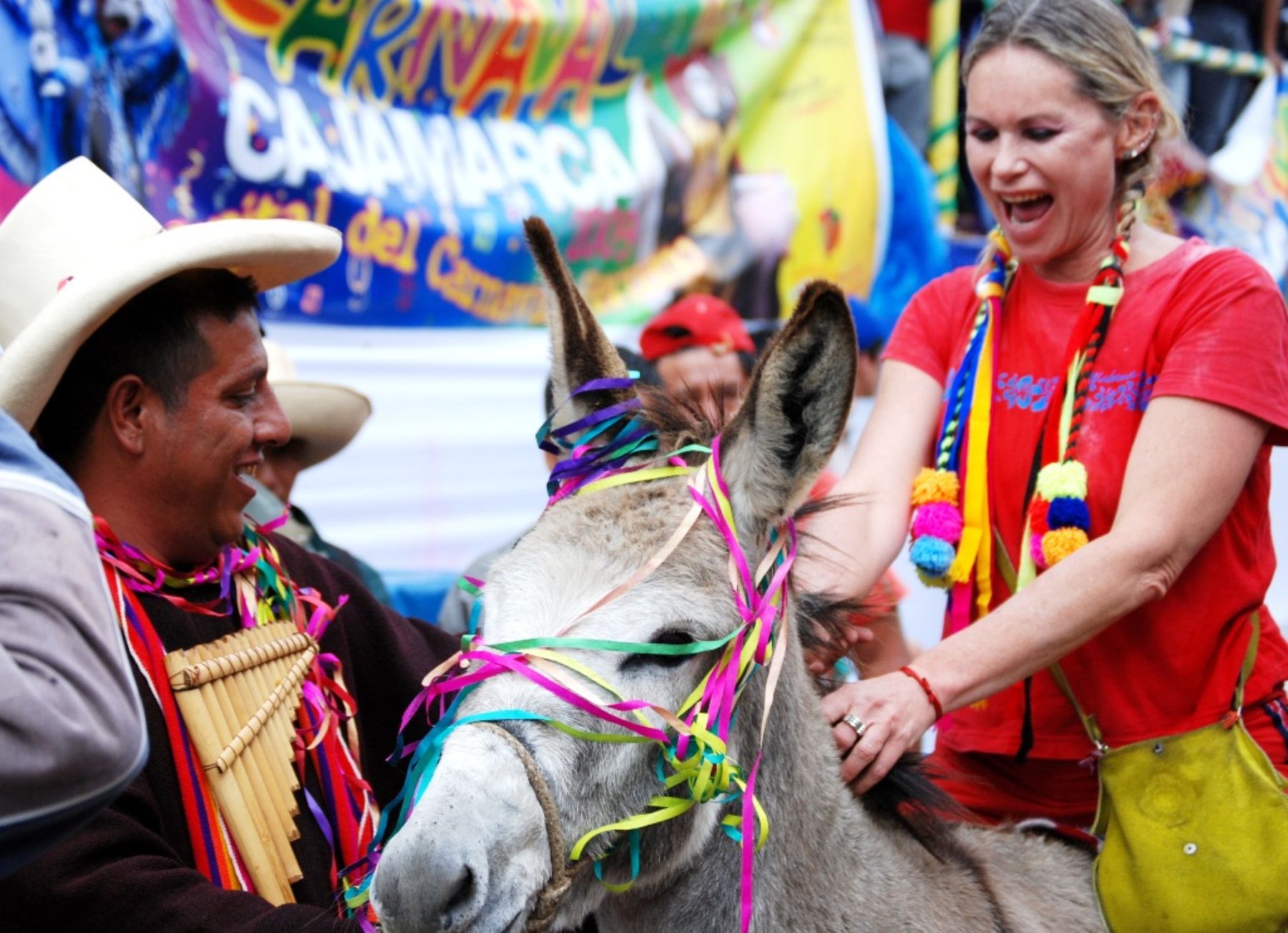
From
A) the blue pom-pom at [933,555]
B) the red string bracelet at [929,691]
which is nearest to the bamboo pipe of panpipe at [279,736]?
the red string bracelet at [929,691]

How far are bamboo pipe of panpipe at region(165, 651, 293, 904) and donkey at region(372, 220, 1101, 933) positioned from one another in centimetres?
57

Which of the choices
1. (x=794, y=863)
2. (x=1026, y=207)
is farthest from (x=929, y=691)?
(x=1026, y=207)

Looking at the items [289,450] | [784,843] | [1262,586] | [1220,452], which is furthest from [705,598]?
[289,450]

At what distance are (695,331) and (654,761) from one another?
127 inches

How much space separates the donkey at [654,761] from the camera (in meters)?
1.69

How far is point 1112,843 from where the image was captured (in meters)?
2.58

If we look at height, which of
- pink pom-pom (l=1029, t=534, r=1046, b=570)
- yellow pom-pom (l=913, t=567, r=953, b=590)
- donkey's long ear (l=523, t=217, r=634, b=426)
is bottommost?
yellow pom-pom (l=913, t=567, r=953, b=590)

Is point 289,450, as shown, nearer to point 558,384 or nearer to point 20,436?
point 558,384

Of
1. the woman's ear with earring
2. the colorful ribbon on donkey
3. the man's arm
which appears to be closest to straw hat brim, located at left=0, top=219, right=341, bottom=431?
the colorful ribbon on donkey

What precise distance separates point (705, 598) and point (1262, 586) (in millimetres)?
1343

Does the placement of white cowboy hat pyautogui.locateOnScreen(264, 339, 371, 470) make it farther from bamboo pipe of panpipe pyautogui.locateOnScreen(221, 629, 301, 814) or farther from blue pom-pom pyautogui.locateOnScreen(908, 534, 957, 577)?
blue pom-pom pyautogui.locateOnScreen(908, 534, 957, 577)

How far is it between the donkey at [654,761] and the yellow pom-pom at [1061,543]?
23.4 inches

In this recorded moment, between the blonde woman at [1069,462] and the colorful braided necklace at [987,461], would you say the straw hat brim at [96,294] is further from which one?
the colorful braided necklace at [987,461]

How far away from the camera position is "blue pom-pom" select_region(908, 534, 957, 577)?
271cm
